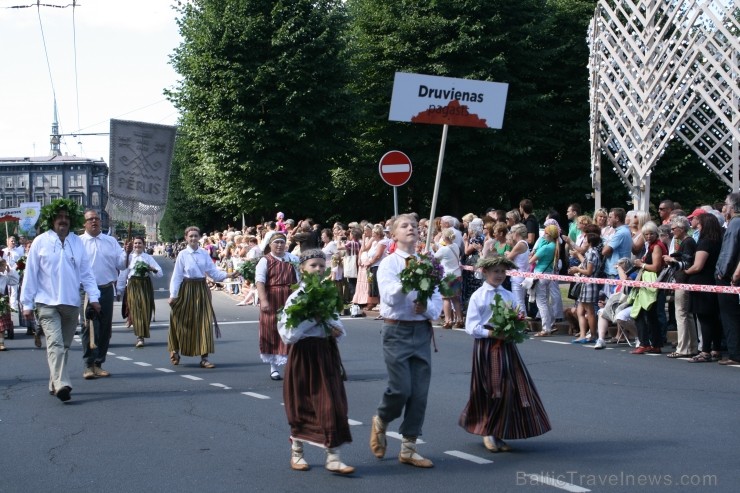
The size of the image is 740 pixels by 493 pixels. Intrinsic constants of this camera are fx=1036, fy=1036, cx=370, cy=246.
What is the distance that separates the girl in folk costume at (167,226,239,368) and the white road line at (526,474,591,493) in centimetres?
716

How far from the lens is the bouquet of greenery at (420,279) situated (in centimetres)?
736

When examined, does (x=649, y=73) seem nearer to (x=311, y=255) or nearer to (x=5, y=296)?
(x=5, y=296)

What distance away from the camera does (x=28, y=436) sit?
348 inches

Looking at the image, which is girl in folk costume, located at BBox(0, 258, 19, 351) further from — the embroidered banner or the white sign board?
the white sign board

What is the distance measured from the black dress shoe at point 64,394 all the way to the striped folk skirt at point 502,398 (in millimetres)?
4569

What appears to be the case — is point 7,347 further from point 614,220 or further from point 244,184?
point 244,184

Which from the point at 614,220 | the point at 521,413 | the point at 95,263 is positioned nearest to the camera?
the point at 521,413

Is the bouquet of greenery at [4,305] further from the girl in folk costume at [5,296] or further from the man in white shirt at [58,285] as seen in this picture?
the man in white shirt at [58,285]

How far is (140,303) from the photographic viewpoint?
659 inches

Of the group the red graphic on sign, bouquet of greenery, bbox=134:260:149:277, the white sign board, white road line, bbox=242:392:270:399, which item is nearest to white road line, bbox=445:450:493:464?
white road line, bbox=242:392:270:399

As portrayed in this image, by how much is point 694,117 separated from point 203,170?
18586 millimetres

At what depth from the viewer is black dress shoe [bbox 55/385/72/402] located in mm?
10484

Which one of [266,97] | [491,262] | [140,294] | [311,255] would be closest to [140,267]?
[140,294]

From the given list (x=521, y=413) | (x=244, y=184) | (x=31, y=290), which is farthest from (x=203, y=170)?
(x=521, y=413)
